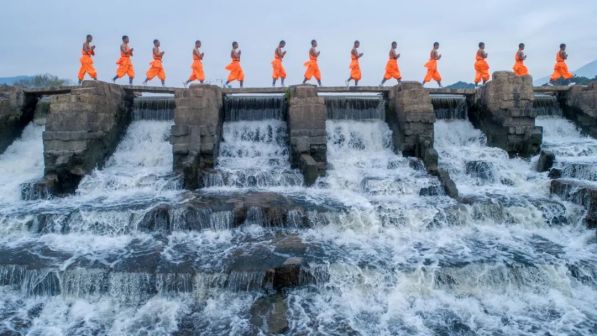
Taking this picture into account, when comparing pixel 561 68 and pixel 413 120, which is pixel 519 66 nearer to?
pixel 561 68

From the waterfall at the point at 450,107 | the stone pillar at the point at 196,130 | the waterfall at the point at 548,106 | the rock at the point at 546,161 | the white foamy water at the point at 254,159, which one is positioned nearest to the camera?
the white foamy water at the point at 254,159

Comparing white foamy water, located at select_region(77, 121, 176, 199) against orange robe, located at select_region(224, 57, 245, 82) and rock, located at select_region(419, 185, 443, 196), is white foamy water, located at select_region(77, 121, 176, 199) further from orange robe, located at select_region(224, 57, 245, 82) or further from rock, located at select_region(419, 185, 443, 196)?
rock, located at select_region(419, 185, 443, 196)

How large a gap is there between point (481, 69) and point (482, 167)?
5.67 metres

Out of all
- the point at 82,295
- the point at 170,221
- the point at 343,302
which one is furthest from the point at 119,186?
the point at 343,302

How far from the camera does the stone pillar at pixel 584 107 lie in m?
12.8

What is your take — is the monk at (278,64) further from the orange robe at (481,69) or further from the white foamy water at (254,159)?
the orange robe at (481,69)

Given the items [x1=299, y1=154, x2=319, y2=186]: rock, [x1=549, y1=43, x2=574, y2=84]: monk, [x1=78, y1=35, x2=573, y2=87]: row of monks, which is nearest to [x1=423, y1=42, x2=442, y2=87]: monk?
[x1=78, y1=35, x2=573, y2=87]: row of monks

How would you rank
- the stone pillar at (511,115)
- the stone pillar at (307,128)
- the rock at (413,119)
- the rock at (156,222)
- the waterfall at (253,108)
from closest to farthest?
1. the rock at (156,222)
2. the stone pillar at (307,128)
3. the rock at (413,119)
4. the stone pillar at (511,115)
5. the waterfall at (253,108)

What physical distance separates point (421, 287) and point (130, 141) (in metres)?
9.17

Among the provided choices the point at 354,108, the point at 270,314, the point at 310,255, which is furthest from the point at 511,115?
the point at 270,314

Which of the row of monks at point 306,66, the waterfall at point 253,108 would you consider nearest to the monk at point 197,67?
the row of monks at point 306,66

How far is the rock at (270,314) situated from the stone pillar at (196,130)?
466cm

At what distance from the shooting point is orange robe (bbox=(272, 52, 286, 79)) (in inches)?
569

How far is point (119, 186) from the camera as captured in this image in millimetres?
9781
